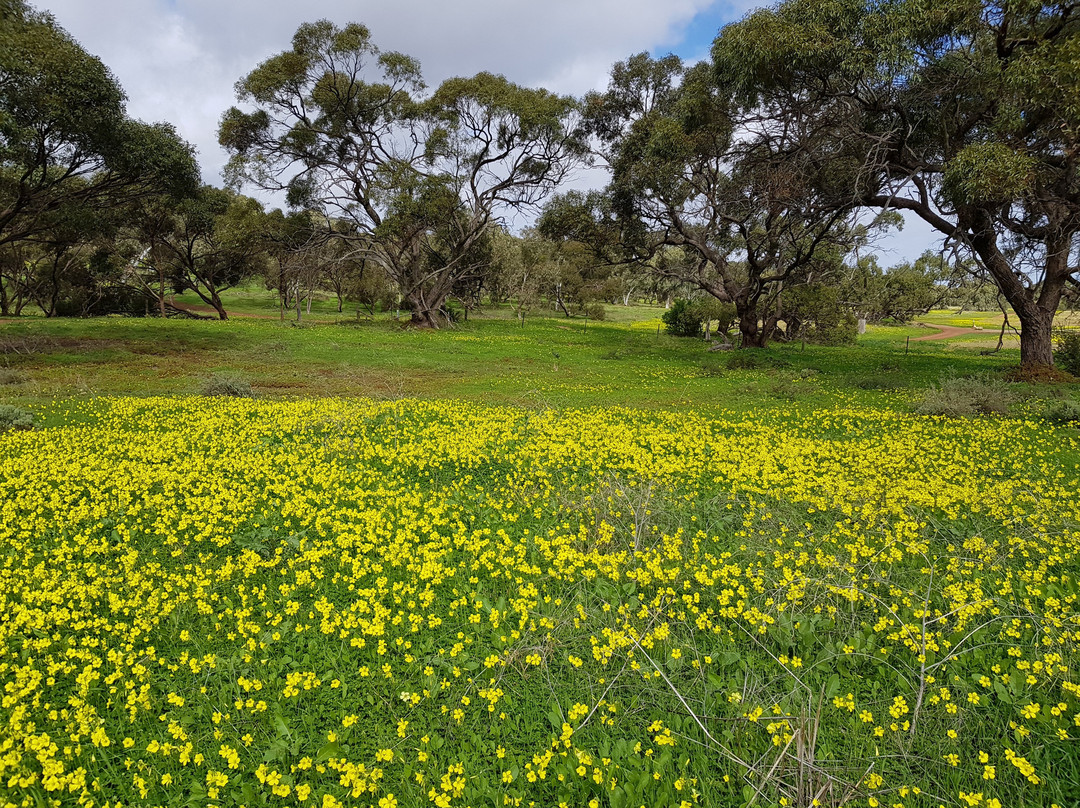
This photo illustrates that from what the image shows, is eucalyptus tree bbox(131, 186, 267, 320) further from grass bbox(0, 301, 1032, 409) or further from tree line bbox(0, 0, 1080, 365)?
grass bbox(0, 301, 1032, 409)

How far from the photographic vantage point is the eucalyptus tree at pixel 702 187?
738 inches

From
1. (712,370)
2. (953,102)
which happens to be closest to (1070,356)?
(953,102)

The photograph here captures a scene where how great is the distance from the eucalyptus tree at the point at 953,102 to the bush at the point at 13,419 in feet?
63.3

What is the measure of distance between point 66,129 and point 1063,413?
2618 centimetres

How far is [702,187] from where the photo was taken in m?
25.9

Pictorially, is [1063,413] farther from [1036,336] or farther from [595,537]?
[595,537]

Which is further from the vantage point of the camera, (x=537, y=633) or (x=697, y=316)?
(x=697, y=316)

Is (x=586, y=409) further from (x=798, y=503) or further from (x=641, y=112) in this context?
(x=641, y=112)

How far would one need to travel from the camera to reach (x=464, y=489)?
736 cm

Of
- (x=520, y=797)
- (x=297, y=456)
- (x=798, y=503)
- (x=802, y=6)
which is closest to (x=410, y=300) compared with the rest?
(x=802, y=6)

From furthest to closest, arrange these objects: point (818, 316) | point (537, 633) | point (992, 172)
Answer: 1. point (818, 316)
2. point (992, 172)
3. point (537, 633)

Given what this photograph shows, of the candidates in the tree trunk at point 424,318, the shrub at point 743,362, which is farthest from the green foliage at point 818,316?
the tree trunk at point 424,318

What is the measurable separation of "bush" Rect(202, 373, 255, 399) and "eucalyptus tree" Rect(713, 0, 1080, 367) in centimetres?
1658

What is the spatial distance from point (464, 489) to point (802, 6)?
57.6 feet
